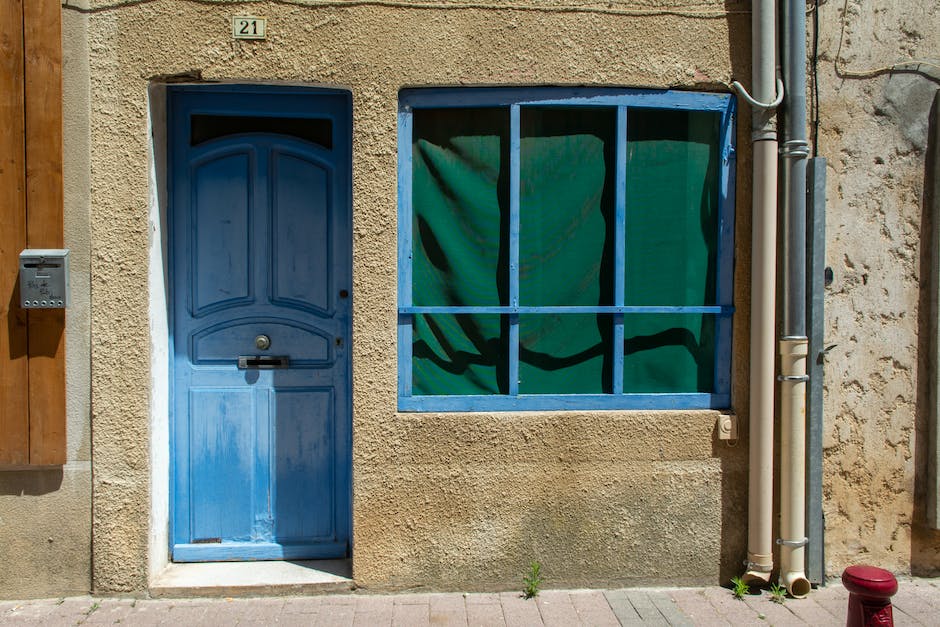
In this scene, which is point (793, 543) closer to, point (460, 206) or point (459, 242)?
point (459, 242)

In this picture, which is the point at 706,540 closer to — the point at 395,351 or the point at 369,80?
the point at 395,351

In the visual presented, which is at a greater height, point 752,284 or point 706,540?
point 752,284

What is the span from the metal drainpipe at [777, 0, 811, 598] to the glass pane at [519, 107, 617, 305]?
945 mm

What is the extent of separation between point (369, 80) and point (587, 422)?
2.16 meters

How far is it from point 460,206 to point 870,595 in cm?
263

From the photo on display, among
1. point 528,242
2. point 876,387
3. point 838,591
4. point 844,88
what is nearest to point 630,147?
point 528,242

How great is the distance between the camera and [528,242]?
425cm

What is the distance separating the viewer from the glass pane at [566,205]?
4246 millimetres

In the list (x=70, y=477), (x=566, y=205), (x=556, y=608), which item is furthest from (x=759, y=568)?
(x=70, y=477)

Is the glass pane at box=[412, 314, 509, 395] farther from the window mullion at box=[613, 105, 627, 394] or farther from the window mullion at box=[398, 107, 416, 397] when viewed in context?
the window mullion at box=[613, 105, 627, 394]

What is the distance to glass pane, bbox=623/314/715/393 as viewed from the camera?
4324 millimetres

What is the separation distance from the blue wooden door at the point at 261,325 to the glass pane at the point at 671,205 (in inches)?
64.2

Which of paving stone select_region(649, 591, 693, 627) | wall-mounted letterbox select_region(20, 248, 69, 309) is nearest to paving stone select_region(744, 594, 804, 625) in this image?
paving stone select_region(649, 591, 693, 627)

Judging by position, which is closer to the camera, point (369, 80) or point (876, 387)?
point (369, 80)
